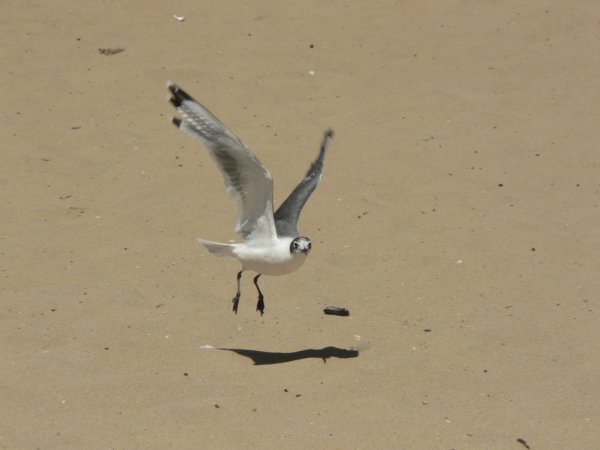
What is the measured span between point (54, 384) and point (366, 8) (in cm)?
742

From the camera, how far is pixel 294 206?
642 centimetres

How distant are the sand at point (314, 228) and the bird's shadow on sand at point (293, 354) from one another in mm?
23

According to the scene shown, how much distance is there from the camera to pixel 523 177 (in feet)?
27.0

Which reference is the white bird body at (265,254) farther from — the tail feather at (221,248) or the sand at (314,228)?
the sand at (314,228)

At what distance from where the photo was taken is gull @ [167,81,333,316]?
17.5 feet

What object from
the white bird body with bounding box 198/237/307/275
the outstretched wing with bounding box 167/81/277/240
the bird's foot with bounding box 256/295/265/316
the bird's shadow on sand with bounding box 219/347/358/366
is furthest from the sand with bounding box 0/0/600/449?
the outstretched wing with bounding box 167/81/277/240

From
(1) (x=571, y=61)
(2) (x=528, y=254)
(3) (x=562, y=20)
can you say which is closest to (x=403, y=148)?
(2) (x=528, y=254)

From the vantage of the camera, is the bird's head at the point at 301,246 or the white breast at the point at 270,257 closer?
the bird's head at the point at 301,246

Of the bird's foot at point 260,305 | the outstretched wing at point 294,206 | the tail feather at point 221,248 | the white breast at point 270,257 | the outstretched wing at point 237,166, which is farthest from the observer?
the outstretched wing at point 294,206

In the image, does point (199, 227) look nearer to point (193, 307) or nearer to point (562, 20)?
point (193, 307)

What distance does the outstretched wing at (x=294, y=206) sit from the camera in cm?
619

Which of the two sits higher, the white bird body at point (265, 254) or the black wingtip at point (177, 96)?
the black wingtip at point (177, 96)

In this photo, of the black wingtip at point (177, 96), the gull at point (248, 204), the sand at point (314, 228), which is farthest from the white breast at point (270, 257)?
the black wingtip at point (177, 96)

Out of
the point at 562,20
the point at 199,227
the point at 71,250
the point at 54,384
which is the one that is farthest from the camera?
the point at 562,20
